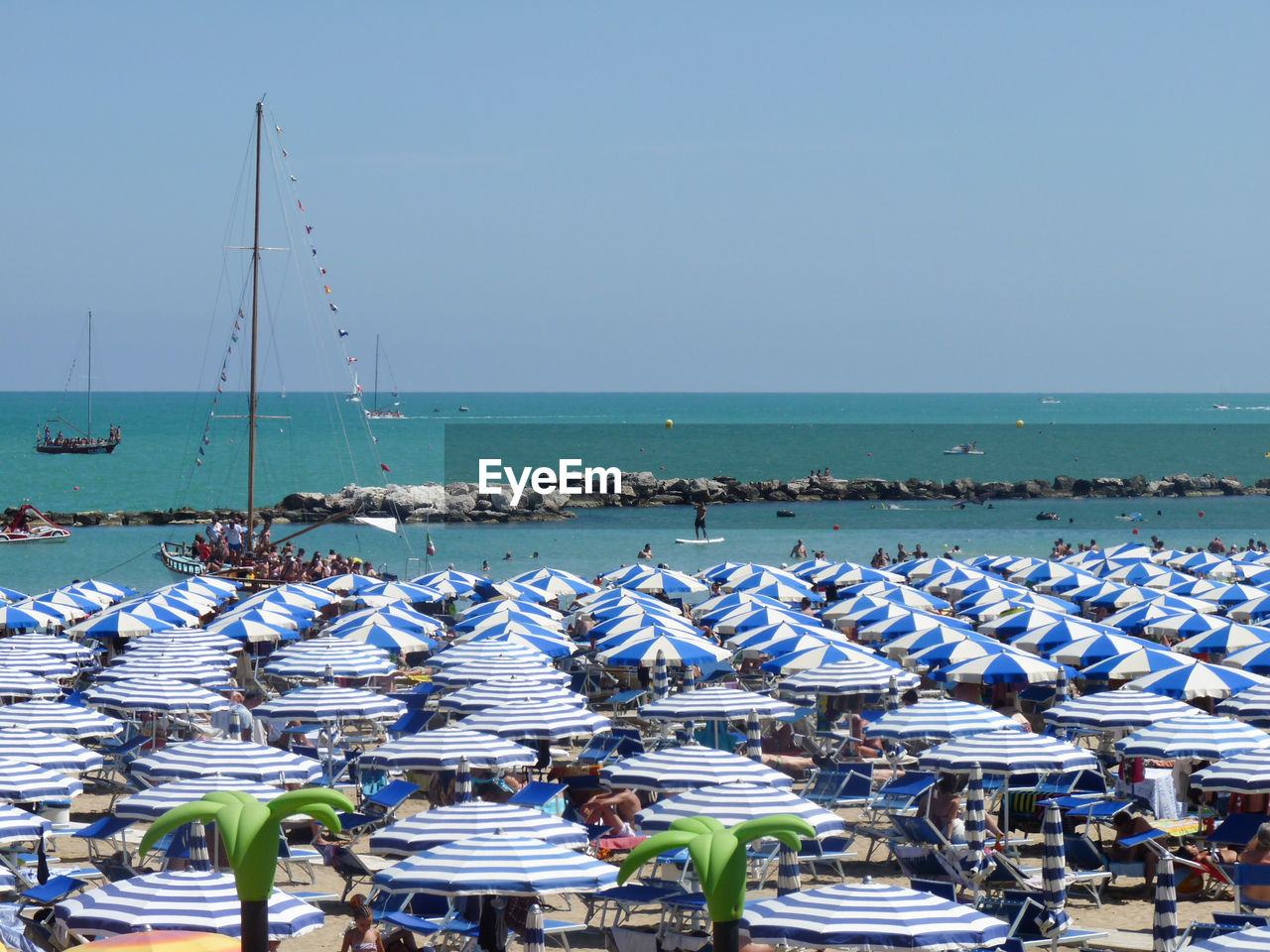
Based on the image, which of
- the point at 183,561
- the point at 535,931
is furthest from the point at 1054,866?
the point at 183,561

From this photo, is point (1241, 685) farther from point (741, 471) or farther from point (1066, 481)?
Answer: point (741, 471)

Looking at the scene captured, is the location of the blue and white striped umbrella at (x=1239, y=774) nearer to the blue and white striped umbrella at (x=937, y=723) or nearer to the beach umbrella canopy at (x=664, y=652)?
the blue and white striped umbrella at (x=937, y=723)

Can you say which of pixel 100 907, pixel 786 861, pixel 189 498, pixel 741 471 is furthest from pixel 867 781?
pixel 741 471

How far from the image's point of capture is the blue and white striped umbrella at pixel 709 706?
561 inches

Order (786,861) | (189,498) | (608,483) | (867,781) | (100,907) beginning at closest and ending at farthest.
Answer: (100,907) < (786,861) < (867,781) < (608,483) < (189,498)

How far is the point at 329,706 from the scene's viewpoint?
1453 centimetres

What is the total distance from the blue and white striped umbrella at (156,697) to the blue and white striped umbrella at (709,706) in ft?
14.0

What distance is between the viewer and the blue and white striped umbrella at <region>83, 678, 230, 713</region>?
14672mm

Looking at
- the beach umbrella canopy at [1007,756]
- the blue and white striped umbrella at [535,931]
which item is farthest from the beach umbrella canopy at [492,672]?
the blue and white striped umbrella at [535,931]

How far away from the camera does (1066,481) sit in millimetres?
77875

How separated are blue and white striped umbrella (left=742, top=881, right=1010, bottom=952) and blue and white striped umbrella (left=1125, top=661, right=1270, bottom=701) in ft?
28.5

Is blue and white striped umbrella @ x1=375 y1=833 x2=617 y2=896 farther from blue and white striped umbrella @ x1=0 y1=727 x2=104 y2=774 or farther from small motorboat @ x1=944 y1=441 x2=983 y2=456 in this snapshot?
small motorboat @ x1=944 y1=441 x2=983 y2=456

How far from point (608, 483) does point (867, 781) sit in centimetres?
6278

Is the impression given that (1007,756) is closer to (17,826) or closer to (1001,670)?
(1001,670)
